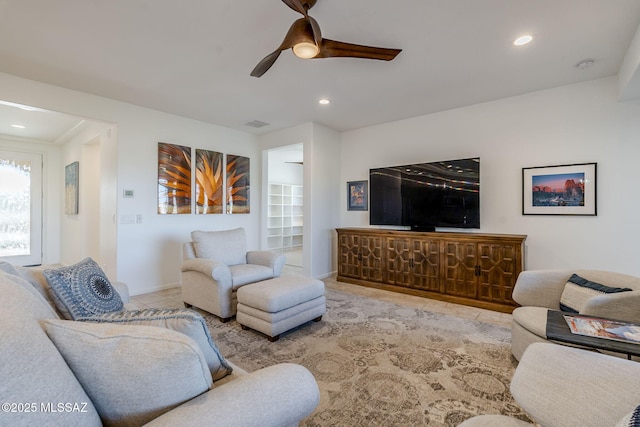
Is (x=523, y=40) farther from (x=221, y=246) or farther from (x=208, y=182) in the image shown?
(x=208, y=182)

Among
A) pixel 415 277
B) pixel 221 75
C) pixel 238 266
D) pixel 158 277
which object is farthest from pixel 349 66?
pixel 158 277

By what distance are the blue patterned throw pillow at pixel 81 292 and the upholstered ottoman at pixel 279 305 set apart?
118cm

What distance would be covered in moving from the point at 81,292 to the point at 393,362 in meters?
Answer: 2.08

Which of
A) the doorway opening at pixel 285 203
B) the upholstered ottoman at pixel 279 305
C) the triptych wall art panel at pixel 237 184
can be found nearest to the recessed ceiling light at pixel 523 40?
the upholstered ottoman at pixel 279 305

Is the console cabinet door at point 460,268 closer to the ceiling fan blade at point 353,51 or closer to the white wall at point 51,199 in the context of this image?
the ceiling fan blade at point 353,51

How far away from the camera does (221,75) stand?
3107 millimetres

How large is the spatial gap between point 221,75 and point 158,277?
9.91ft

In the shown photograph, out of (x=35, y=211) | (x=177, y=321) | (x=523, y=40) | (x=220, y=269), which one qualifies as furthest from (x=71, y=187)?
(x=523, y=40)

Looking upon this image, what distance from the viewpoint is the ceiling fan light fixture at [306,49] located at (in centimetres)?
194

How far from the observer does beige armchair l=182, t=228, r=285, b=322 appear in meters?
2.96

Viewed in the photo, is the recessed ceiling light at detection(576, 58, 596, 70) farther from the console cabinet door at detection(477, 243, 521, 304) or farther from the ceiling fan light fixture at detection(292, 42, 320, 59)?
the ceiling fan light fixture at detection(292, 42, 320, 59)

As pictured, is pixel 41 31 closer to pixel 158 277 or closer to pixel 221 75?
pixel 221 75

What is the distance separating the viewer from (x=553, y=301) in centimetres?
228

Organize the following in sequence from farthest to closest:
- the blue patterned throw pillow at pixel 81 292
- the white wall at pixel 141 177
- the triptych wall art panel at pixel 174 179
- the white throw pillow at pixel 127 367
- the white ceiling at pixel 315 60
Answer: the triptych wall art panel at pixel 174 179
the white wall at pixel 141 177
the white ceiling at pixel 315 60
the blue patterned throw pillow at pixel 81 292
the white throw pillow at pixel 127 367
